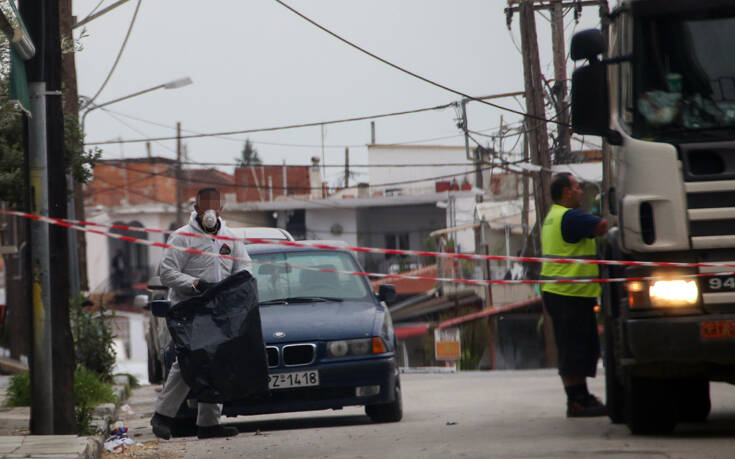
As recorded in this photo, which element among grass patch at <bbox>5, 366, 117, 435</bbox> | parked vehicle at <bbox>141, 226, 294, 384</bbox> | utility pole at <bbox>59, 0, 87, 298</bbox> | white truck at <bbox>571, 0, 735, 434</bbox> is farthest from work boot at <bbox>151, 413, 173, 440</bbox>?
utility pole at <bbox>59, 0, 87, 298</bbox>

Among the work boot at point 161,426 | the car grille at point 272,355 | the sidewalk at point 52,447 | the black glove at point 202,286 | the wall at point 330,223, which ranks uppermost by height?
the wall at point 330,223

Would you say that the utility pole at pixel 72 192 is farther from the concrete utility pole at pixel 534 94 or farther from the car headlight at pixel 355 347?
the concrete utility pole at pixel 534 94

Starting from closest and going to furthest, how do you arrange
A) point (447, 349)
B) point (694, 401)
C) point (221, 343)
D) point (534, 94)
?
point (221, 343) → point (694, 401) → point (534, 94) → point (447, 349)

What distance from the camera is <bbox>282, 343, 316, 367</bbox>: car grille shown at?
9.55 m

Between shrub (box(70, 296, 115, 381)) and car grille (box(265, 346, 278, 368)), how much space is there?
5.88 metres

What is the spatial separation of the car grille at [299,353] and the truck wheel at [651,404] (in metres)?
2.86

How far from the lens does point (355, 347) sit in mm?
9625

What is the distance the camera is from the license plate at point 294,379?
30.9 feet

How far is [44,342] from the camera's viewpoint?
7.86 metres

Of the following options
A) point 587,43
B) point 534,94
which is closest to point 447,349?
point 534,94

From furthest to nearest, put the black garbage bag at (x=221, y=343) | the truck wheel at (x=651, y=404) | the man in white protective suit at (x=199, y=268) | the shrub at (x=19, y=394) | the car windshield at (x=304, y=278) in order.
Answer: the shrub at (x=19, y=394) → the car windshield at (x=304, y=278) → the man in white protective suit at (x=199, y=268) → the black garbage bag at (x=221, y=343) → the truck wheel at (x=651, y=404)

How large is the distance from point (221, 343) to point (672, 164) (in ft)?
11.4

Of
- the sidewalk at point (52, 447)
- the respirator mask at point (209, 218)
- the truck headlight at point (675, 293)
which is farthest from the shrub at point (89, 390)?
the truck headlight at point (675, 293)

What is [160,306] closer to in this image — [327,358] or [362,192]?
[327,358]
